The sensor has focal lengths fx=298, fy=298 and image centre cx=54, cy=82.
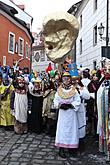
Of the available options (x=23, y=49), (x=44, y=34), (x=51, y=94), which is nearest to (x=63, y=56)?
(x=44, y=34)

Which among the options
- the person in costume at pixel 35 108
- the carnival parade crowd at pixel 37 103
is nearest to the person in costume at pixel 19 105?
the carnival parade crowd at pixel 37 103

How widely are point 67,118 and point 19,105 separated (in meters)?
2.19

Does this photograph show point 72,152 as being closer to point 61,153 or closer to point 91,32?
point 61,153

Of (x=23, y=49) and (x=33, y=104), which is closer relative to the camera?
(x=33, y=104)

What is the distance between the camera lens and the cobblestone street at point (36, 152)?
16.9ft

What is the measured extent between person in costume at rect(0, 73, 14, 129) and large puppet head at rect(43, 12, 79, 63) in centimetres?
168

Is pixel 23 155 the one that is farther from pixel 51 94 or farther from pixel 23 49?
pixel 23 49

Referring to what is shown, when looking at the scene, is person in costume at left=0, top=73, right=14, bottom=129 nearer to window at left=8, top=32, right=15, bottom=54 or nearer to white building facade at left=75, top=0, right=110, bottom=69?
white building facade at left=75, top=0, right=110, bottom=69

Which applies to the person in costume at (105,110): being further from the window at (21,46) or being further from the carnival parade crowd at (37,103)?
the window at (21,46)

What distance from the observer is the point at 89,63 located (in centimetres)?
2028

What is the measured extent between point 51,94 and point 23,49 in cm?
1919

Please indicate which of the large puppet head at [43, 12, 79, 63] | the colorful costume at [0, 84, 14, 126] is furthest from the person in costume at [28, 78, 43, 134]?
the large puppet head at [43, 12, 79, 63]

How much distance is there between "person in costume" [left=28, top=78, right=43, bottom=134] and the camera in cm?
742

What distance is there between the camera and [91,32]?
19891 mm
